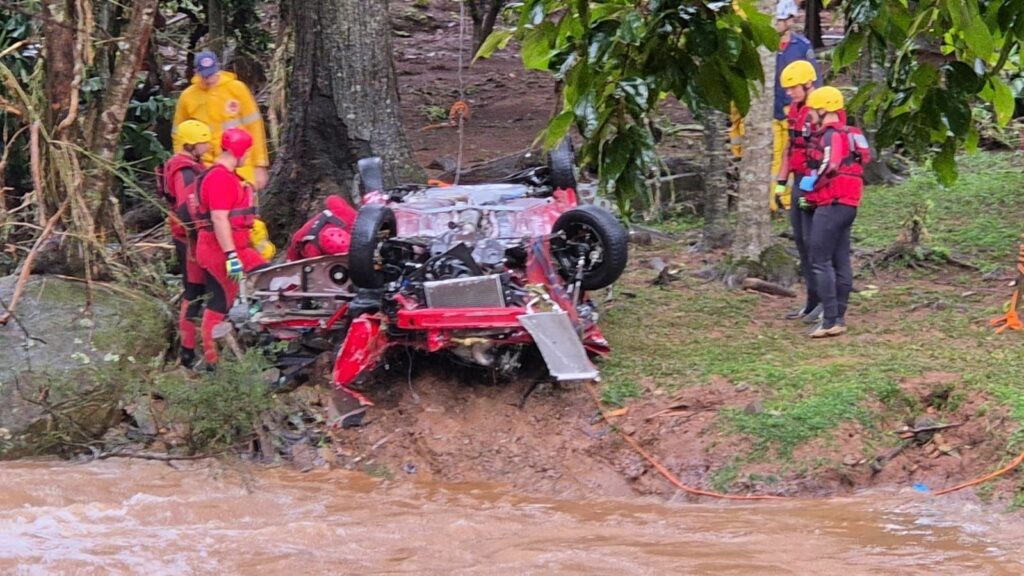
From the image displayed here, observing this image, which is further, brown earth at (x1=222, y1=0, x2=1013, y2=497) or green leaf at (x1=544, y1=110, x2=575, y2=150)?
brown earth at (x1=222, y1=0, x2=1013, y2=497)

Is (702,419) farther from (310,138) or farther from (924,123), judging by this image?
(310,138)

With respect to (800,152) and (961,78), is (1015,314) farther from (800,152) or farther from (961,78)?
(961,78)

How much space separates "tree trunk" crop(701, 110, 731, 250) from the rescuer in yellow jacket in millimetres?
3756

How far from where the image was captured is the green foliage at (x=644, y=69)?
11.4ft

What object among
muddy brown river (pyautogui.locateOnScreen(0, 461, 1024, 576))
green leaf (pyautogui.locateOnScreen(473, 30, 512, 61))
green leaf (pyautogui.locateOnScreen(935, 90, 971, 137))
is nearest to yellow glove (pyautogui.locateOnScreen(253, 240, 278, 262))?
muddy brown river (pyautogui.locateOnScreen(0, 461, 1024, 576))

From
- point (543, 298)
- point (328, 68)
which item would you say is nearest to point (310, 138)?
point (328, 68)

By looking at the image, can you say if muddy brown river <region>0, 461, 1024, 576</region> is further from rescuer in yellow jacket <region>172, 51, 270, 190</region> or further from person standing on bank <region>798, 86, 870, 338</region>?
rescuer in yellow jacket <region>172, 51, 270, 190</region>

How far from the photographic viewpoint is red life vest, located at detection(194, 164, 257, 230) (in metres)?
7.96

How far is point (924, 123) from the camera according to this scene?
3.95 meters

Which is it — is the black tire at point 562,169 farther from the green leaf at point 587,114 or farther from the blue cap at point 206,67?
the green leaf at point 587,114

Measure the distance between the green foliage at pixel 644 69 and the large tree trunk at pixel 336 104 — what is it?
21.3 feet

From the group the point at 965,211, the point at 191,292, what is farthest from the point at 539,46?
the point at 965,211

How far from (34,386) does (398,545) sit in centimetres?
297

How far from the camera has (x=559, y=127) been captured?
361cm
